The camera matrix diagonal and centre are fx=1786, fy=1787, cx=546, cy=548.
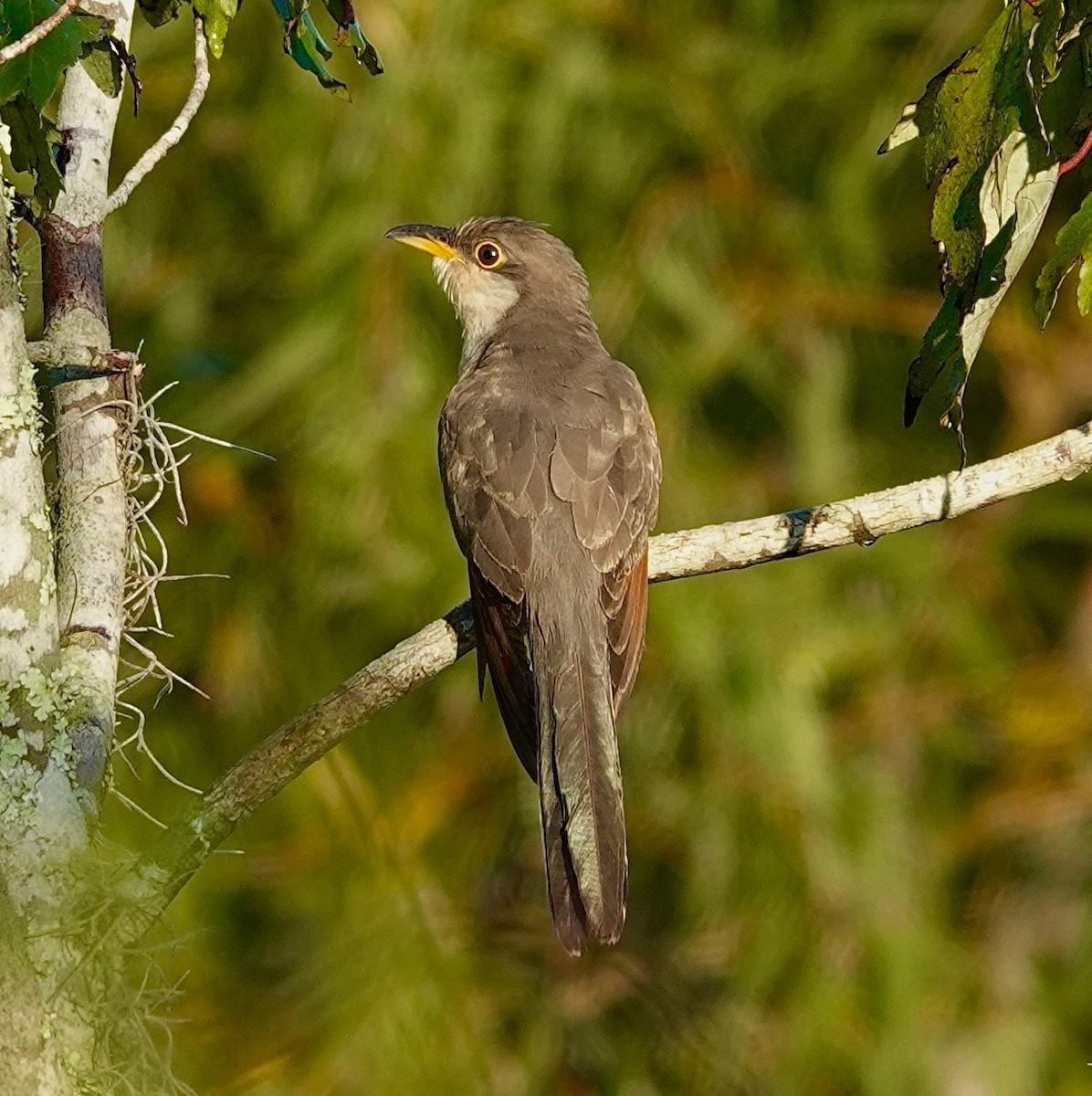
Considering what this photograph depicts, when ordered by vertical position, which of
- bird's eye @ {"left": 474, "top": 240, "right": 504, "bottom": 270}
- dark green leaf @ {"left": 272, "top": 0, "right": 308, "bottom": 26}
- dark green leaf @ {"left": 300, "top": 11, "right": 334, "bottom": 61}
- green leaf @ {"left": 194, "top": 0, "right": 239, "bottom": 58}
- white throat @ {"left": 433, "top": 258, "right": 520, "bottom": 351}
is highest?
bird's eye @ {"left": 474, "top": 240, "right": 504, "bottom": 270}

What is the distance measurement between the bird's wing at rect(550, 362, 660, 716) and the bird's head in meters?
0.81

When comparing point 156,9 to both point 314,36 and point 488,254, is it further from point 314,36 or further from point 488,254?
point 488,254

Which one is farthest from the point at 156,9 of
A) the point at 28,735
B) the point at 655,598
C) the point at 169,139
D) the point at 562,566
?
the point at 655,598

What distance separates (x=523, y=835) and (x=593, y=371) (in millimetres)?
2945

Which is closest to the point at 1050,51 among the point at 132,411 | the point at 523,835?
the point at 132,411

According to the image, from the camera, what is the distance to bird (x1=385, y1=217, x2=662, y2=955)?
406cm

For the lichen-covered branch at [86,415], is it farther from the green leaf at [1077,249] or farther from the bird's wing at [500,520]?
the green leaf at [1077,249]

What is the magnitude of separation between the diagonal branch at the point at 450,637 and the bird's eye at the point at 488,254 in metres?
1.78

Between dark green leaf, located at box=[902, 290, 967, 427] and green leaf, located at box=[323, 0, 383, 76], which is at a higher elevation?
green leaf, located at box=[323, 0, 383, 76]

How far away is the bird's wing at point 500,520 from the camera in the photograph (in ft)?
14.6

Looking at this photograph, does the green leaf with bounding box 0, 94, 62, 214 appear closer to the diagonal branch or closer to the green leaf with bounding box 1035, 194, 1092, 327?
the diagonal branch

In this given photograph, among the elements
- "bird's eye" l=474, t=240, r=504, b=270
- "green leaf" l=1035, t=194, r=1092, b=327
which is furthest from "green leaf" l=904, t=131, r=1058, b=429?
"bird's eye" l=474, t=240, r=504, b=270

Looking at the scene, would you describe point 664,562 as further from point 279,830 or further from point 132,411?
point 279,830

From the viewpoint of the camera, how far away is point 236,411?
7.41 metres
